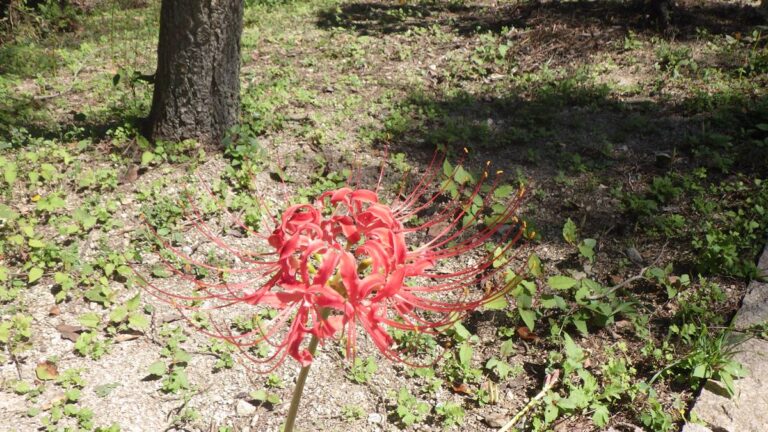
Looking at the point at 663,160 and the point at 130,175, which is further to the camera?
the point at 663,160

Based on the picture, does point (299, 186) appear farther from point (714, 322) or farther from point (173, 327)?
point (714, 322)

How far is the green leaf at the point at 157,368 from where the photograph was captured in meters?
2.48

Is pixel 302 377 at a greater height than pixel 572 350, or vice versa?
pixel 302 377

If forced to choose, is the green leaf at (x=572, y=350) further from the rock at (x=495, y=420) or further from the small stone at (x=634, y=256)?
the small stone at (x=634, y=256)

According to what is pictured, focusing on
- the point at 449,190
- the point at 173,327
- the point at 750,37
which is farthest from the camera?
the point at 750,37

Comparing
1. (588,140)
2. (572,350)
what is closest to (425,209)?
(572,350)

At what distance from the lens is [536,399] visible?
8.27ft

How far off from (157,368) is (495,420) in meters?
1.43

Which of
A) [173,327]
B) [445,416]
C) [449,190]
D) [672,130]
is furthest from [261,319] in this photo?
[672,130]

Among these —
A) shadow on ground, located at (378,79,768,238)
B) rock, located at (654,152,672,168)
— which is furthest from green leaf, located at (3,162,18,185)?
rock, located at (654,152,672,168)

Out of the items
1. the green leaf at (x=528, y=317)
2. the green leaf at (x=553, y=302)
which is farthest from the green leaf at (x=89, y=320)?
the green leaf at (x=553, y=302)

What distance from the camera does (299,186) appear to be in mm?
3764

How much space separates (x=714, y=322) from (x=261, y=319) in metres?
2.14

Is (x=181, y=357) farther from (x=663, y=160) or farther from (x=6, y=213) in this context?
(x=663, y=160)
